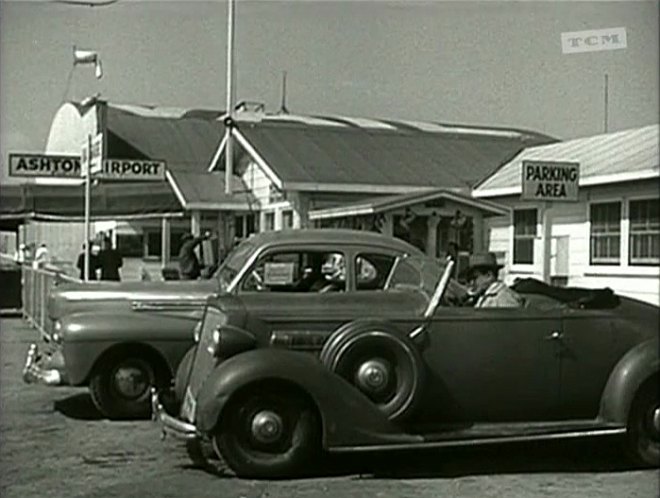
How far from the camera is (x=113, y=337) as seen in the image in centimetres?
788

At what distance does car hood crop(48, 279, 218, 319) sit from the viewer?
803cm

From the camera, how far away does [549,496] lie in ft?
19.2

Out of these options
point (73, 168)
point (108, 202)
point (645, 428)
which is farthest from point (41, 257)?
point (645, 428)

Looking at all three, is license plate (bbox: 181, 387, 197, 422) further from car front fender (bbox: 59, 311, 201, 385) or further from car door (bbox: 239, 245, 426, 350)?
car front fender (bbox: 59, 311, 201, 385)

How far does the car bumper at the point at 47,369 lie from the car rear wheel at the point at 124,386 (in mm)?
213

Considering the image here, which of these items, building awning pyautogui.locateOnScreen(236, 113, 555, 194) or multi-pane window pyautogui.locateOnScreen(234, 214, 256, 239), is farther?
multi-pane window pyautogui.locateOnScreen(234, 214, 256, 239)

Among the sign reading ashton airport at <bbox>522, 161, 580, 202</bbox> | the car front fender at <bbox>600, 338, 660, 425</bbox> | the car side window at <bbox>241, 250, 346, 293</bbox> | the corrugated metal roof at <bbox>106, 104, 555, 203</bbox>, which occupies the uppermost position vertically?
the corrugated metal roof at <bbox>106, 104, 555, 203</bbox>

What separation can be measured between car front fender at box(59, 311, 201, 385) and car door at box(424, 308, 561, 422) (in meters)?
2.23

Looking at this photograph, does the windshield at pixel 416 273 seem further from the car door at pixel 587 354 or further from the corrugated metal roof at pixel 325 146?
the car door at pixel 587 354

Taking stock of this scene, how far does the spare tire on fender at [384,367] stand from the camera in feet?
19.9

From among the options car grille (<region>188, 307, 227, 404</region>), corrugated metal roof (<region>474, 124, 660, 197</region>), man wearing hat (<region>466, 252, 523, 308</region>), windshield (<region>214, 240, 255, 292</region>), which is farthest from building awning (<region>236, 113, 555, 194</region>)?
car grille (<region>188, 307, 227, 404</region>)

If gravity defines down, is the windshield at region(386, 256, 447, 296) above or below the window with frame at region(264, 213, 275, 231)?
below

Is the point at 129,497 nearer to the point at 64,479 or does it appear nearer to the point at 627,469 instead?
the point at 64,479

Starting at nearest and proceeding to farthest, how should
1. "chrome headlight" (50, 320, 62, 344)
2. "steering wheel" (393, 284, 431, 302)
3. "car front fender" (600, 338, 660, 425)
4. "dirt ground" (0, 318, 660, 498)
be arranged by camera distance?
"dirt ground" (0, 318, 660, 498) → "car front fender" (600, 338, 660, 425) → "steering wheel" (393, 284, 431, 302) → "chrome headlight" (50, 320, 62, 344)
